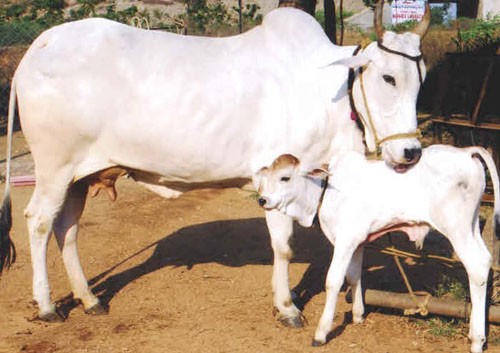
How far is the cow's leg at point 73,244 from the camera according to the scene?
546 cm

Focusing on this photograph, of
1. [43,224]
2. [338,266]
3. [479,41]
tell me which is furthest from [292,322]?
[479,41]

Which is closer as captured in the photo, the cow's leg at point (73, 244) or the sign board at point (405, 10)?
the cow's leg at point (73, 244)

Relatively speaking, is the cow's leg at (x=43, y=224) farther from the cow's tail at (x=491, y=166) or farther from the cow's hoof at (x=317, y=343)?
the cow's tail at (x=491, y=166)

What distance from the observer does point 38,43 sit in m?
5.25

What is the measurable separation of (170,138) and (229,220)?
2.56 meters

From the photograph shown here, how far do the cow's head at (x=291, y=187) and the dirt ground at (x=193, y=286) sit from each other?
829 millimetres

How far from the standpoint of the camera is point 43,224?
17.2 ft

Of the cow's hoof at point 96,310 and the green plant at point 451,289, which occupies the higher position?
the green plant at point 451,289

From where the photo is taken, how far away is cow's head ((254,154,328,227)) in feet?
14.7

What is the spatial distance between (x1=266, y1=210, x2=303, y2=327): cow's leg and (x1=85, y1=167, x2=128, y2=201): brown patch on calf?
1.04 meters

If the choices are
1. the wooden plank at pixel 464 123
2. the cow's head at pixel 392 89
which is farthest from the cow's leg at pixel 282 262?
the wooden plank at pixel 464 123

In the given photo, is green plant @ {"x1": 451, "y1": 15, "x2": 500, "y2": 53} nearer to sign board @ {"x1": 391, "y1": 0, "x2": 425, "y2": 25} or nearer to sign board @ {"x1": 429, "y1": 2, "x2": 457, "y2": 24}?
sign board @ {"x1": 391, "y1": 0, "x2": 425, "y2": 25}

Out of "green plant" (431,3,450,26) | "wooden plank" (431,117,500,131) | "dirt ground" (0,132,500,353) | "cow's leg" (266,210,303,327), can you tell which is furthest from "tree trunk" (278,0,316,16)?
"green plant" (431,3,450,26)

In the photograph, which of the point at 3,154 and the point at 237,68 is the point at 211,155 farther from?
the point at 3,154
